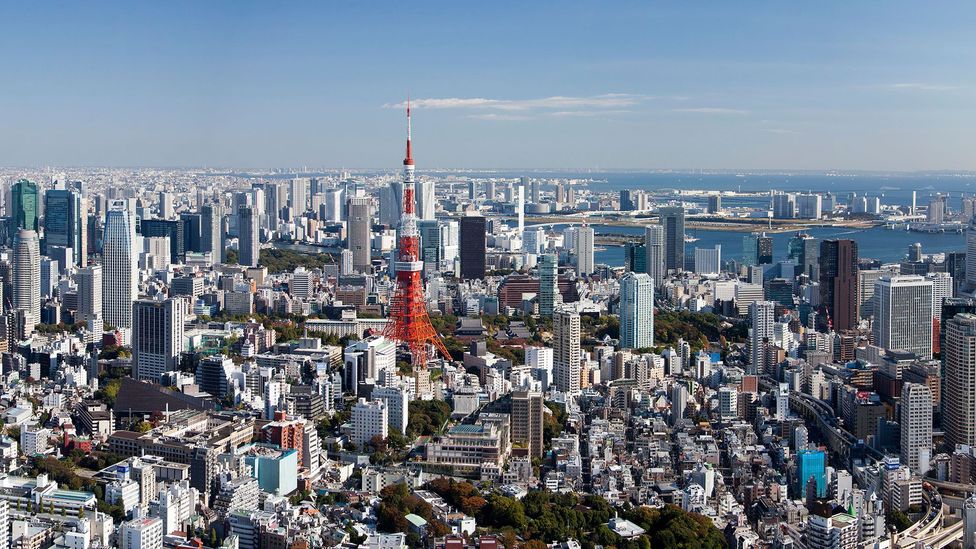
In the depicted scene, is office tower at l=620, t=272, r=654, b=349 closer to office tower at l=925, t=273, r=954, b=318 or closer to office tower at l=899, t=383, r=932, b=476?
office tower at l=925, t=273, r=954, b=318

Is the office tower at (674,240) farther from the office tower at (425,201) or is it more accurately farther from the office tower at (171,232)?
the office tower at (171,232)

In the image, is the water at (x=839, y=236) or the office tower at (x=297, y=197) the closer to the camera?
the water at (x=839, y=236)

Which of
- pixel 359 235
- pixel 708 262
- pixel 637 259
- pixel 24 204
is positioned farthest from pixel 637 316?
pixel 24 204

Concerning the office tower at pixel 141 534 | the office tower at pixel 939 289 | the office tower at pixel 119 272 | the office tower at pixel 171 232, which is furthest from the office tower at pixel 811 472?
the office tower at pixel 171 232

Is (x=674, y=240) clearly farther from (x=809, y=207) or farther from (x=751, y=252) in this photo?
(x=809, y=207)

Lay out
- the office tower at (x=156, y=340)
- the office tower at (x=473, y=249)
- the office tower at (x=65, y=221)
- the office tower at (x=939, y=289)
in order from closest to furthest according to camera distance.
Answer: the office tower at (x=156, y=340), the office tower at (x=939, y=289), the office tower at (x=473, y=249), the office tower at (x=65, y=221)
